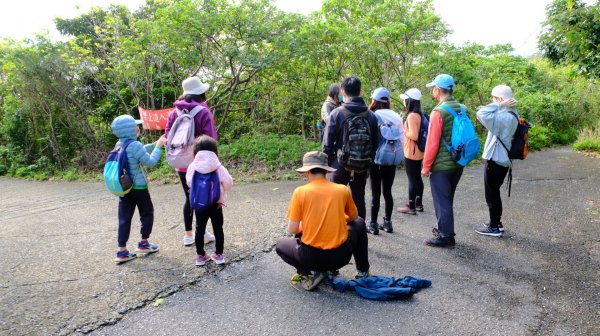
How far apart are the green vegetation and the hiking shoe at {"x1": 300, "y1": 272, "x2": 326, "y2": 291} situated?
4949 mm

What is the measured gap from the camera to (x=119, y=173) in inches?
161

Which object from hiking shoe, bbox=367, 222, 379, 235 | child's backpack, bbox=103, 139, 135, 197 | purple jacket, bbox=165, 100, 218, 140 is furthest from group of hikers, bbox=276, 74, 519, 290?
child's backpack, bbox=103, 139, 135, 197

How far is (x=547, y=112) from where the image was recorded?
13.5 metres

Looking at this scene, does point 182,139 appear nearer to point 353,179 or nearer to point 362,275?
point 353,179

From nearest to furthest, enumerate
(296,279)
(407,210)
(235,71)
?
1. (296,279)
2. (407,210)
3. (235,71)

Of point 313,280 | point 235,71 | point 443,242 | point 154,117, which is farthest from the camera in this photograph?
point 154,117

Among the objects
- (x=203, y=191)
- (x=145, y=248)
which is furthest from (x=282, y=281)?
(x=145, y=248)

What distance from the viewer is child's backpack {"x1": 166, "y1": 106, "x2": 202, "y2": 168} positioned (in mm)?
4316

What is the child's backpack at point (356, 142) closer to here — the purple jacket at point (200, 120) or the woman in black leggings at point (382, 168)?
the woman in black leggings at point (382, 168)

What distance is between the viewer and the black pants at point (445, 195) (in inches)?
174

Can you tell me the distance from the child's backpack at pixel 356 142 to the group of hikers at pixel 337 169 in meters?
0.01

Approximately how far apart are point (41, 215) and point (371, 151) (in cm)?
573

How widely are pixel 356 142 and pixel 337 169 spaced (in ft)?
1.34

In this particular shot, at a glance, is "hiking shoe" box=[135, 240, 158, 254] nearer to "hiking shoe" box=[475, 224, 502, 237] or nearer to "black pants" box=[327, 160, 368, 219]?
"black pants" box=[327, 160, 368, 219]
